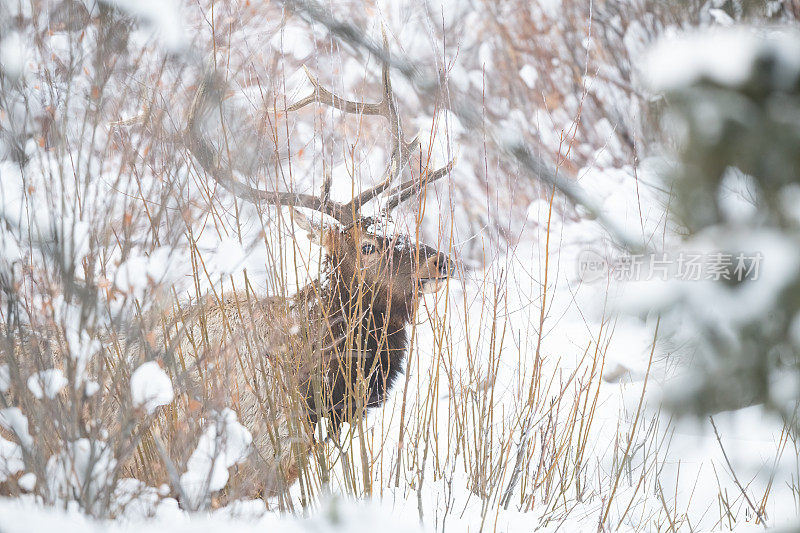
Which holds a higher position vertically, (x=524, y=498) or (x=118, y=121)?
(x=118, y=121)

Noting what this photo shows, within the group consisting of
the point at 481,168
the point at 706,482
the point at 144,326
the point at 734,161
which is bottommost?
the point at 706,482

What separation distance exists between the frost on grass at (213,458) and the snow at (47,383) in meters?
0.34

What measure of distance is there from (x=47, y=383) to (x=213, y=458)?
40 cm

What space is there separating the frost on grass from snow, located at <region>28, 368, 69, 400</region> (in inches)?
13.5

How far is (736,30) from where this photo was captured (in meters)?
1.29

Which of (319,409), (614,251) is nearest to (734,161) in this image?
(319,409)

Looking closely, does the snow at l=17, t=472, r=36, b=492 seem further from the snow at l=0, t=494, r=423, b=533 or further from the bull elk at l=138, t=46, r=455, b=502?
the bull elk at l=138, t=46, r=455, b=502

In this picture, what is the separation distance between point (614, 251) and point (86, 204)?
3.42 meters

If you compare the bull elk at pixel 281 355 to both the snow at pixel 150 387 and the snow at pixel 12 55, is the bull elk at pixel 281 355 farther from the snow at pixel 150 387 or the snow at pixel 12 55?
the snow at pixel 12 55

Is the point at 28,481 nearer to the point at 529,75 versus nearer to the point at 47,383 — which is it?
the point at 47,383

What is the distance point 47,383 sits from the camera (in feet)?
4.59

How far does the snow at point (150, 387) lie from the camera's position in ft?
4.46

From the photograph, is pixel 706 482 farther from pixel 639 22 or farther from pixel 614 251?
pixel 639 22

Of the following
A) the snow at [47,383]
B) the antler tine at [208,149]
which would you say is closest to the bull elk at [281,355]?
the antler tine at [208,149]
